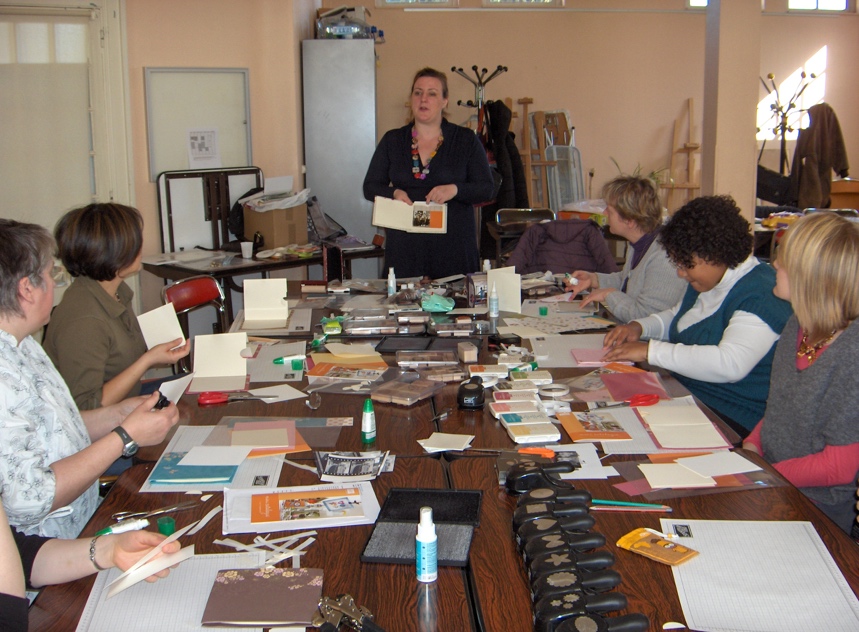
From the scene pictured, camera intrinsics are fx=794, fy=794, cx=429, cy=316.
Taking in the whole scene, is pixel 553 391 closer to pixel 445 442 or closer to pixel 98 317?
pixel 445 442

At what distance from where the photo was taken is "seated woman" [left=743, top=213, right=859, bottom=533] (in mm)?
1992

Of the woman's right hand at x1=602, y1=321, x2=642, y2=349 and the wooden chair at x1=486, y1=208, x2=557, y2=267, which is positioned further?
the wooden chair at x1=486, y1=208, x2=557, y2=267

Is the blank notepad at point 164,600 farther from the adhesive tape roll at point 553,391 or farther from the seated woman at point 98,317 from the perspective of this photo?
the seated woman at point 98,317

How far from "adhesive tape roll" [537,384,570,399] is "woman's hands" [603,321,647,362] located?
0.40 m

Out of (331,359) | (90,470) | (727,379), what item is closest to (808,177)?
(727,379)

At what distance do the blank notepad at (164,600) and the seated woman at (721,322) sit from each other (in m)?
1.61

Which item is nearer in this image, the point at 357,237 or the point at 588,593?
the point at 588,593

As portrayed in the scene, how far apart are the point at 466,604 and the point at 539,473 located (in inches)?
16.5

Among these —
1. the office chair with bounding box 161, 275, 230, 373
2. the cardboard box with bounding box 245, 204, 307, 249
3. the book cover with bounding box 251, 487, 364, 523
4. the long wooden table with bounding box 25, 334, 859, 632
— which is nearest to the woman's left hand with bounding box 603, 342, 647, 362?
the long wooden table with bounding box 25, 334, 859, 632

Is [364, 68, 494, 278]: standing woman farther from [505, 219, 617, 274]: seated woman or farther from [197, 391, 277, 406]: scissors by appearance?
[197, 391, 277, 406]: scissors

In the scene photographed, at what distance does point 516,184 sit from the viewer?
7.38 metres

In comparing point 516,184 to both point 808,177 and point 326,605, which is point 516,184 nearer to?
point 808,177

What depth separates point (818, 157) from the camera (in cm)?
763

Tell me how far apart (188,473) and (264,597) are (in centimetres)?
56
